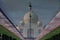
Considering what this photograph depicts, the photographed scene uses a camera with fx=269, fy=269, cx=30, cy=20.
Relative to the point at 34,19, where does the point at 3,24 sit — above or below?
above

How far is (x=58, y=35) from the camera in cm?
1162

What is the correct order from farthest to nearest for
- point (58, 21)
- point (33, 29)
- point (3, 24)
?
point (33, 29) → point (3, 24) → point (58, 21)

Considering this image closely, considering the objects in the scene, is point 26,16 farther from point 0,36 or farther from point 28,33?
point 0,36

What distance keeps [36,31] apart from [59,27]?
8782cm

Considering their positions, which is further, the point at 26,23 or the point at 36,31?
the point at 36,31

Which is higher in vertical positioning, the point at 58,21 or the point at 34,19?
the point at 58,21

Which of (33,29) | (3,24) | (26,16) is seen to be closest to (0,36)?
(3,24)

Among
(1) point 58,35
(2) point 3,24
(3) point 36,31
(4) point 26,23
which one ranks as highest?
(2) point 3,24

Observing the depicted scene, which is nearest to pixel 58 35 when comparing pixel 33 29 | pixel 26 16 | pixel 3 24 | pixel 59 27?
pixel 59 27

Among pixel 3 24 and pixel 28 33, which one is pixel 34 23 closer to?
pixel 28 33

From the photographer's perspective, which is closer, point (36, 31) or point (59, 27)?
point (59, 27)

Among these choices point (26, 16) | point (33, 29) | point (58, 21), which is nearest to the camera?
point (58, 21)

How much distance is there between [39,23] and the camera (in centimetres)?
9975

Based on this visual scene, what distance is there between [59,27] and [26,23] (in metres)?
80.8
